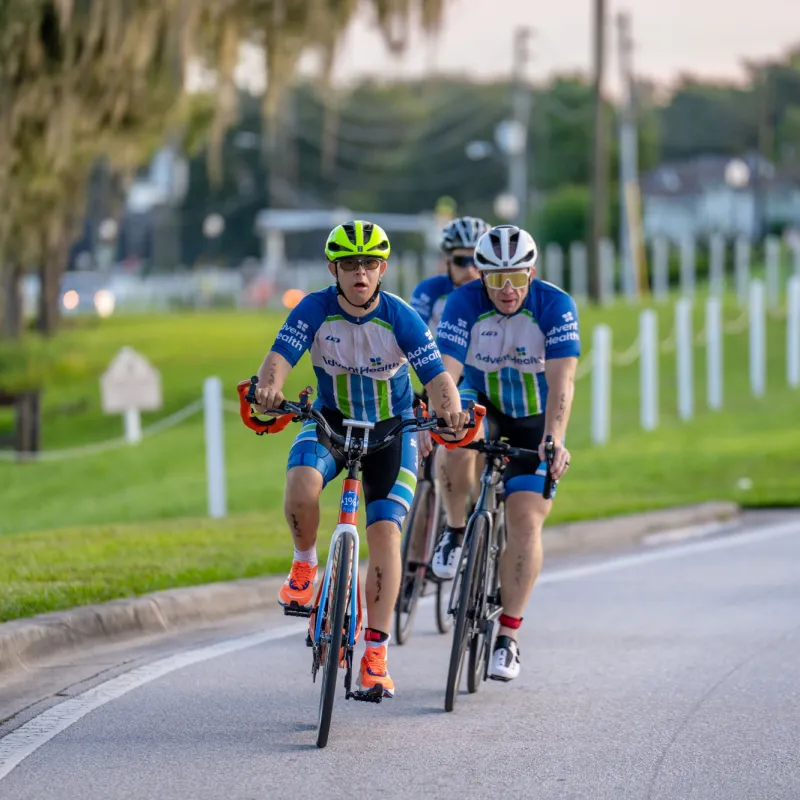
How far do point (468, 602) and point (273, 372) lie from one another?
1347 millimetres

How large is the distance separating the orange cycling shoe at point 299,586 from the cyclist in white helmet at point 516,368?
0.89 m

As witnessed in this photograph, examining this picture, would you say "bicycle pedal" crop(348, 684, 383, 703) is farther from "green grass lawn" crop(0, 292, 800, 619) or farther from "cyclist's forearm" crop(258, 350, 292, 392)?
"green grass lawn" crop(0, 292, 800, 619)

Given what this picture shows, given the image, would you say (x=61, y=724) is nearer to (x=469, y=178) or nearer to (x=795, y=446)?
(x=795, y=446)

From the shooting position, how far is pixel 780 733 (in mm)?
7293

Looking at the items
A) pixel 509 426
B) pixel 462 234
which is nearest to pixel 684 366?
pixel 462 234

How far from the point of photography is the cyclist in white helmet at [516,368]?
27.4ft

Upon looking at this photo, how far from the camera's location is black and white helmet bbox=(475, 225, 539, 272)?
8320mm

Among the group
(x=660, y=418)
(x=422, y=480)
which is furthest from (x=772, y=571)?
(x=660, y=418)

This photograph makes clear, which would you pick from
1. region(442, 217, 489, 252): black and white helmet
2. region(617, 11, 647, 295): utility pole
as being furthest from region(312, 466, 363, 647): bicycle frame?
region(617, 11, 647, 295): utility pole

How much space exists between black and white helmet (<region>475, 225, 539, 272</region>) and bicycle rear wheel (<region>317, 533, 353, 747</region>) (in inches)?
66.7

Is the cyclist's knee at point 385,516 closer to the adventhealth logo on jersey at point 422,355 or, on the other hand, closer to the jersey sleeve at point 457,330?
the adventhealth logo on jersey at point 422,355

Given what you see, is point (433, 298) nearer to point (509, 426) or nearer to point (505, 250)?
point (509, 426)

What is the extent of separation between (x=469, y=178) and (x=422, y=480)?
373ft

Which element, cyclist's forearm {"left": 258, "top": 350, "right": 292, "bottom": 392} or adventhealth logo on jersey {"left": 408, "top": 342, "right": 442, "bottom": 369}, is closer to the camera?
cyclist's forearm {"left": 258, "top": 350, "right": 292, "bottom": 392}
